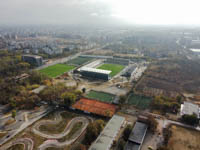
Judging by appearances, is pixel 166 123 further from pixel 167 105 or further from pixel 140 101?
pixel 140 101

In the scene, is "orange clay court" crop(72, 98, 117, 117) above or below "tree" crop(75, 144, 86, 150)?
above

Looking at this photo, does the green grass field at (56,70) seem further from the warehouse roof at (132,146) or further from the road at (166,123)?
the road at (166,123)

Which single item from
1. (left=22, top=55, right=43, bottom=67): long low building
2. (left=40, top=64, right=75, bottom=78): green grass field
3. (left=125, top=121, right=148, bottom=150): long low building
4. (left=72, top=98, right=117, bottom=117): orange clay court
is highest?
(left=22, top=55, right=43, bottom=67): long low building

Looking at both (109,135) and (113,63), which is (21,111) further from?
(113,63)

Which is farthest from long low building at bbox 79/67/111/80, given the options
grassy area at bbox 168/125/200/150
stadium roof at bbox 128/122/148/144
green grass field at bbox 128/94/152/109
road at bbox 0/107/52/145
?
grassy area at bbox 168/125/200/150

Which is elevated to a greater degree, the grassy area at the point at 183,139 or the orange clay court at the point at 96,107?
the orange clay court at the point at 96,107

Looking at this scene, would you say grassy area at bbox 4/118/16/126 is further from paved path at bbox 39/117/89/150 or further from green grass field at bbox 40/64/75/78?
green grass field at bbox 40/64/75/78

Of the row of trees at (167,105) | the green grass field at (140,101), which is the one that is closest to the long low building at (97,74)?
the green grass field at (140,101)
